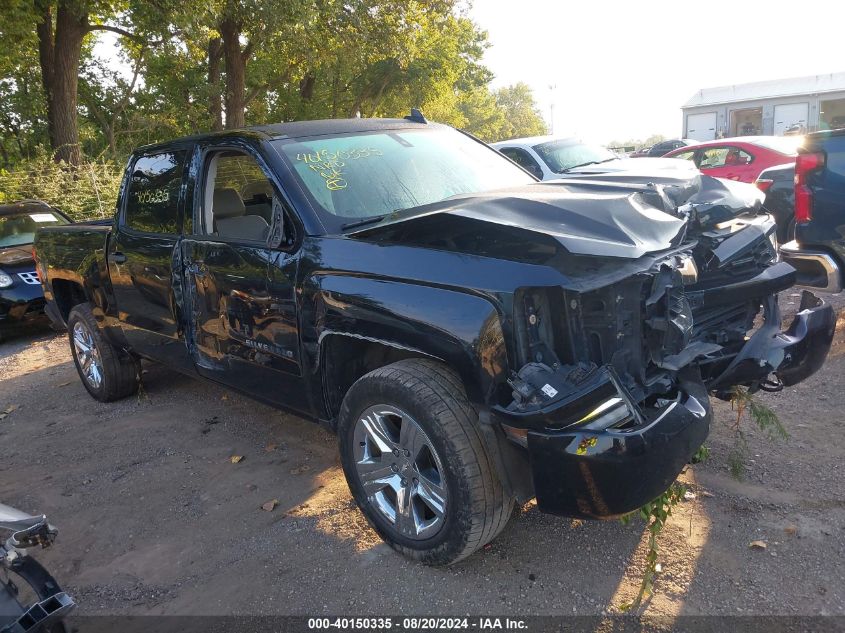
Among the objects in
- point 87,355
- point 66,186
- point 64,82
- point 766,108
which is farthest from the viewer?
point 766,108

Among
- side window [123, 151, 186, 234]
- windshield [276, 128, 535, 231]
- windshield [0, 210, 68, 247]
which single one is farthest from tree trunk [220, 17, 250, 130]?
windshield [276, 128, 535, 231]

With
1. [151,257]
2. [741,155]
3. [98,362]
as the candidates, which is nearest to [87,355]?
[98,362]

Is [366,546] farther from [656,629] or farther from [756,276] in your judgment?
[756,276]

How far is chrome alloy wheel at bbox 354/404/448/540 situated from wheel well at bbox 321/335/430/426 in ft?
1.01

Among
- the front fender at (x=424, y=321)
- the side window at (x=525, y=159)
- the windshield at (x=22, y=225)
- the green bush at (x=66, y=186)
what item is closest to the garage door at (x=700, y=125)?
the side window at (x=525, y=159)

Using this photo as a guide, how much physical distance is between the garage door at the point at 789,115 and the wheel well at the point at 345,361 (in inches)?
1485

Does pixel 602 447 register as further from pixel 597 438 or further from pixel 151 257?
pixel 151 257

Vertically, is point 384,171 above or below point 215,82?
below

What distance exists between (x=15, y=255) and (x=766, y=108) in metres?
37.0

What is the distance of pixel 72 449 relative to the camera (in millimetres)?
4770

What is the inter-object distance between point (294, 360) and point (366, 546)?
98 centimetres

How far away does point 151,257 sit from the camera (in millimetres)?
4332

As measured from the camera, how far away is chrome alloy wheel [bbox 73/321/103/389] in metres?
5.48

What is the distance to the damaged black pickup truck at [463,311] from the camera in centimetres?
248
